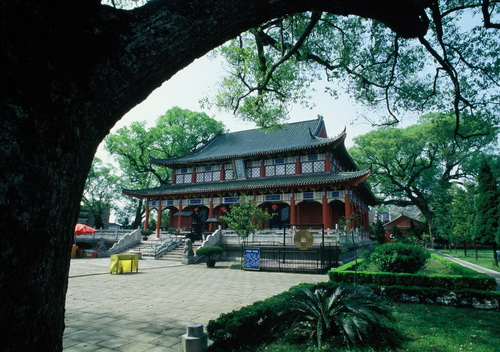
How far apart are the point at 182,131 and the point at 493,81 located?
1308 inches

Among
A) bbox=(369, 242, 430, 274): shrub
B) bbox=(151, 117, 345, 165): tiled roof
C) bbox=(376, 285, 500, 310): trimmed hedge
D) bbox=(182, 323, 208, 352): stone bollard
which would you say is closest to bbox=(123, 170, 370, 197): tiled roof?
bbox=(151, 117, 345, 165): tiled roof

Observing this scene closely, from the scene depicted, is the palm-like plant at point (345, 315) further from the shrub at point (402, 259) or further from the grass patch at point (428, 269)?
the grass patch at point (428, 269)

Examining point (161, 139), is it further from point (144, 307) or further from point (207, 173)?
point (144, 307)

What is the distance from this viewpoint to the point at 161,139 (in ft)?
125

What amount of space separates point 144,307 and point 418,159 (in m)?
37.1

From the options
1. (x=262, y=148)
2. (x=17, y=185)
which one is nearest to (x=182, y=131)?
(x=262, y=148)

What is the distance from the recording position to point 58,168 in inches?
65.2

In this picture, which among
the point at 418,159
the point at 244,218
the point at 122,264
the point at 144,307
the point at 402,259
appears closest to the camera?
the point at 144,307

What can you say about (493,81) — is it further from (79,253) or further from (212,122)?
(212,122)

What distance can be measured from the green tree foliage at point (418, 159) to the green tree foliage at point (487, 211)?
14417 mm

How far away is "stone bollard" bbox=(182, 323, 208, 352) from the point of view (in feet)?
13.7

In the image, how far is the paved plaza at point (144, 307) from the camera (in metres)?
4.68

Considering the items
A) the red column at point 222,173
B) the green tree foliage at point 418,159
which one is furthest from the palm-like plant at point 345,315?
the green tree foliage at point 418,159

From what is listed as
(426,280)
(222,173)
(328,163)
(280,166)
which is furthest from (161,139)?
(426,280)
